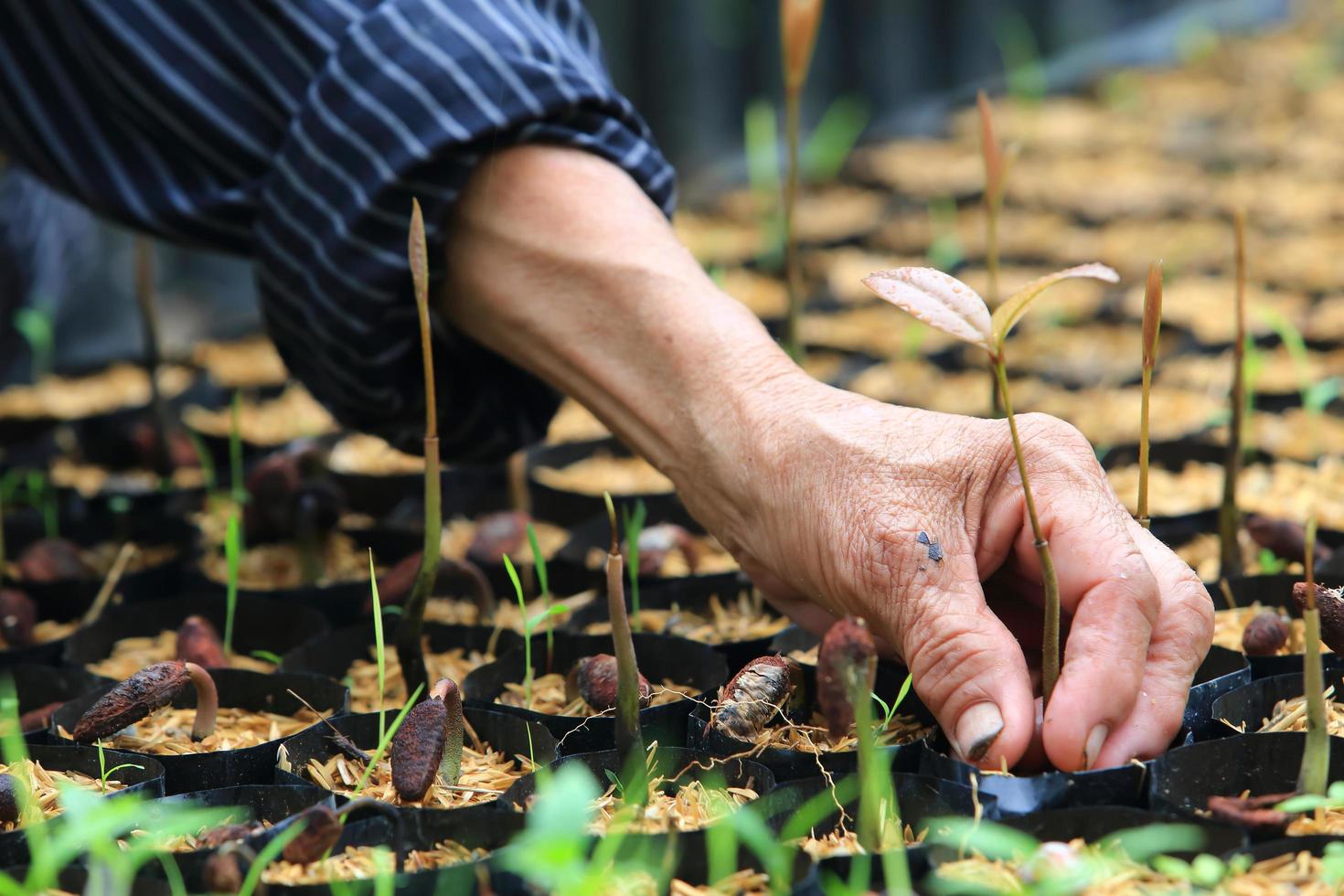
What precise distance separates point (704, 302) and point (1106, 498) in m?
0.41

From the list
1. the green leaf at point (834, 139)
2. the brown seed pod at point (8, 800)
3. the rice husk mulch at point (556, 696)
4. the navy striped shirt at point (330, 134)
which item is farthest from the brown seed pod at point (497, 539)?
the green leaf at point (834, 139)

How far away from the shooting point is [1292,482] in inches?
69.2

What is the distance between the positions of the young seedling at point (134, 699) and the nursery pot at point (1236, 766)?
2.55 ft

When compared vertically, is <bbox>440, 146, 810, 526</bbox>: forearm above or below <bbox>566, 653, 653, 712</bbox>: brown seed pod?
above

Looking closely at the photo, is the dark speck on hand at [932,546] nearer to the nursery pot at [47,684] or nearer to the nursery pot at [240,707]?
the nursery pot at [240,707]

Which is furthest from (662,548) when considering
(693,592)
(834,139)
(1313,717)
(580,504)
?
(834,139)

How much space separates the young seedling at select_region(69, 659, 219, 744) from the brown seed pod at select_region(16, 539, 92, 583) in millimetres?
536

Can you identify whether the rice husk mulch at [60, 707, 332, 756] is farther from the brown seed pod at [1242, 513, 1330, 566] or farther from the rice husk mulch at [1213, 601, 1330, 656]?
the brown seed pod at [1242, 513, 1330, 566]

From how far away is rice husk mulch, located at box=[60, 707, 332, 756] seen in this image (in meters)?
1.20

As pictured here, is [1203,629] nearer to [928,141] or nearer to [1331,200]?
[1331,200]

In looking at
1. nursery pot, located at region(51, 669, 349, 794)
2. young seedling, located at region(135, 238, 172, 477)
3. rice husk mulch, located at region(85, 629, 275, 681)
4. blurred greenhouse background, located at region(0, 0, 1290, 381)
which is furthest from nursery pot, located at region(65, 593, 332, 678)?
blurred greenhouse background, located at region(0, 0, 1290, 381)

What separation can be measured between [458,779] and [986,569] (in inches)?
18.0

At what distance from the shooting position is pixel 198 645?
1367 mm

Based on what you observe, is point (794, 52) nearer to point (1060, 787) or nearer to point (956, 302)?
point (956, 302)
